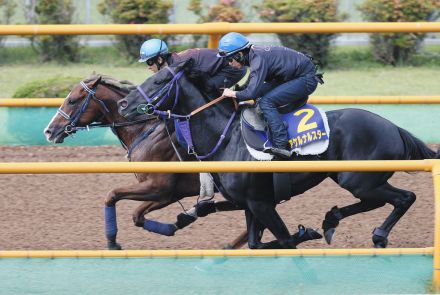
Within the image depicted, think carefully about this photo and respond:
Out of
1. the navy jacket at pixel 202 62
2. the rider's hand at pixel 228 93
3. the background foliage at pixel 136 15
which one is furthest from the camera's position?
the background foliage at pixel 136 15

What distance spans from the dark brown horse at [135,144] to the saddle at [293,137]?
74 cm

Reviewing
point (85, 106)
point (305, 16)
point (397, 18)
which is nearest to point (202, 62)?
point (85, 106)

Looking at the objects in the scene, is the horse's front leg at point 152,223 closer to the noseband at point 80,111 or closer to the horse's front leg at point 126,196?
the horse's front leg at point 126,196

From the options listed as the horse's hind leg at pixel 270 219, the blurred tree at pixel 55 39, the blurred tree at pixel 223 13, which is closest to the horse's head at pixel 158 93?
the horse's hind leg at pixel 270 219

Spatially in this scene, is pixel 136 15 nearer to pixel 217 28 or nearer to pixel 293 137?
pixel 217 28

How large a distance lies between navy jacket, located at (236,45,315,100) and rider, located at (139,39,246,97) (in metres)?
0.40

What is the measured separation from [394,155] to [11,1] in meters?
12.0

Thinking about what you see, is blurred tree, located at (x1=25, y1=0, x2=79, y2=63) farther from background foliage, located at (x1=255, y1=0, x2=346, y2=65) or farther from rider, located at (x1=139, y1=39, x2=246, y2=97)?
rider, located at (x1=139, y1=39, x2=246, y2=97)

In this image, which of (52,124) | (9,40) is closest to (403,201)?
(52,124)

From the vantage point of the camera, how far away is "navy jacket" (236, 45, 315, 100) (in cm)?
733

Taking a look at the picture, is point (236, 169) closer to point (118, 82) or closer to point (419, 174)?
point (118, 82)

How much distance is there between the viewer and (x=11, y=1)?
18266mm

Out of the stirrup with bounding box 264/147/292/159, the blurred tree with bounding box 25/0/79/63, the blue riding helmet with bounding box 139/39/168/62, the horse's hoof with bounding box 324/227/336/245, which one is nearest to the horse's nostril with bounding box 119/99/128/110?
the blue riding helmet with bounding box 139/39/168/62

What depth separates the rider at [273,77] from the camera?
7344 mm
